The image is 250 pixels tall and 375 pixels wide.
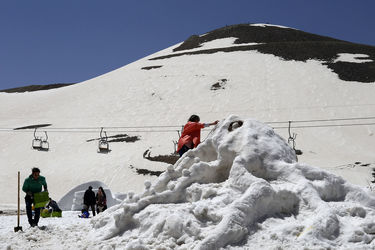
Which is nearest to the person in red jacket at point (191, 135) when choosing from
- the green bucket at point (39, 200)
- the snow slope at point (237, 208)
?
the snow slope at point (237, 208)

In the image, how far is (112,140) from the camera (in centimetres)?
2638

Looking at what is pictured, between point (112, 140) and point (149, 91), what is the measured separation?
9428 millimetres

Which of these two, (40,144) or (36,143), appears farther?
(36,143)

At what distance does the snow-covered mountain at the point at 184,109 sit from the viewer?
2219 centimetres

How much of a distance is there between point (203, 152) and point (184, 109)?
950 inches

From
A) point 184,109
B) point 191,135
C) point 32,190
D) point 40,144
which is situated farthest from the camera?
point 184,109

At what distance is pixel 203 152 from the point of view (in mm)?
6613

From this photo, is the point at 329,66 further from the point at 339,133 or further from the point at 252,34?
the point at 252,34

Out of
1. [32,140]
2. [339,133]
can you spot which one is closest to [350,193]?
[339,133]

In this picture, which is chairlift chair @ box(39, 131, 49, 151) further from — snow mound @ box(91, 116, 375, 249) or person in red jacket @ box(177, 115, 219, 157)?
snow mound @ box(91, 116, 375, 249)

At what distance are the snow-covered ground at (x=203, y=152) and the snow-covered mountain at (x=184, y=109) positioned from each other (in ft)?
0.39

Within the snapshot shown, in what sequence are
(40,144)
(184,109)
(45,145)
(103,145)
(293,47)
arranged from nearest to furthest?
(103,145), (40,144), (45,145), (184,109), (293,47)

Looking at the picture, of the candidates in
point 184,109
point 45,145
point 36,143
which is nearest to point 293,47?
point 184,109

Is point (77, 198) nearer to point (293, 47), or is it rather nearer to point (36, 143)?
point (36, 143)
